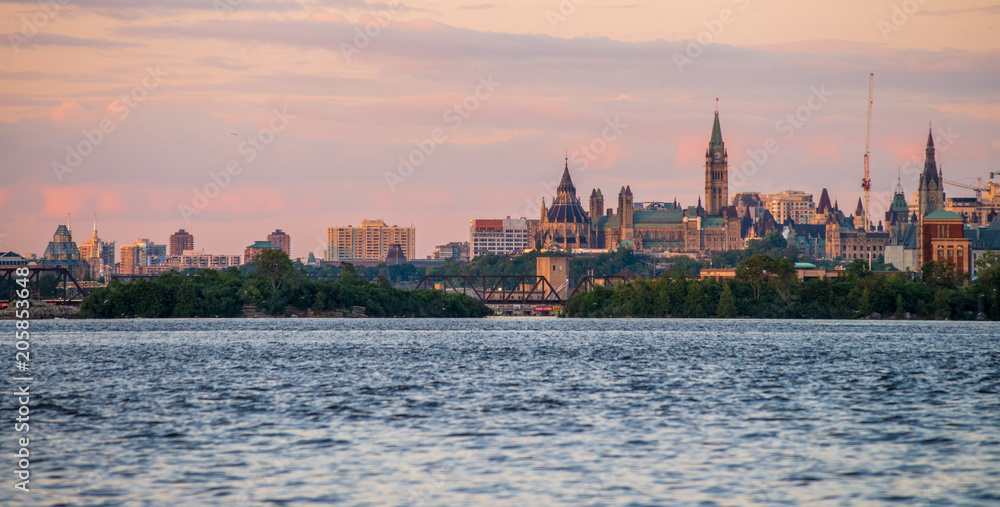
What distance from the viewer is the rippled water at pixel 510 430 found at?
30.7m

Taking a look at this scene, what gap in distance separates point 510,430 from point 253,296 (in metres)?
140

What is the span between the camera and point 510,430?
41.0 metres

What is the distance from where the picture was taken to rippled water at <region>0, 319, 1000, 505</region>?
1208 inches

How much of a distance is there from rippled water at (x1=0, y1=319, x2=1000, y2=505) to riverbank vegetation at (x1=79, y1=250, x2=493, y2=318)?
88.4 m

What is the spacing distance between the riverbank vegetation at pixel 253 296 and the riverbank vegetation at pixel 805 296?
33.7 meters

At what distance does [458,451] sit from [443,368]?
3419 centimetres

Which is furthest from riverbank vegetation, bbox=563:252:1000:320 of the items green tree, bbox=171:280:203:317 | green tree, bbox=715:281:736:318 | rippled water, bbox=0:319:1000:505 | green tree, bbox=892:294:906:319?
rippled water, bbox=0:319:1000:505

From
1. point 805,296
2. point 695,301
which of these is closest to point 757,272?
point 805,296

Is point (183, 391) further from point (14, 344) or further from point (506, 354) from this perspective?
point (14, 344)

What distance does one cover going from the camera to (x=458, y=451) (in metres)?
36.6

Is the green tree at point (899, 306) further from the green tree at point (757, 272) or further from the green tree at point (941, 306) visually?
the green tree at point (757, 272)

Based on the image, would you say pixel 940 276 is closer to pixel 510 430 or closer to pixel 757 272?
pixel 757 272

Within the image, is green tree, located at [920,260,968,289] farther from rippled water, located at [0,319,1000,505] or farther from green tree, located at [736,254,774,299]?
rippled water, located at [0,319,1000,505]

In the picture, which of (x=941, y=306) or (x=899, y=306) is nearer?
(x=941, y=306)
